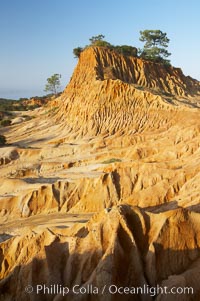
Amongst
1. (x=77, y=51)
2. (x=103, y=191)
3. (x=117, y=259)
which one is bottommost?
(x=117, y=259)

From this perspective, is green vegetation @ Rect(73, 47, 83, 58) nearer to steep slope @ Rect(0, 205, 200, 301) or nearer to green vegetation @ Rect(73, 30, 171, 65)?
green vegetation @ Rect(73, 30, 171, 65)

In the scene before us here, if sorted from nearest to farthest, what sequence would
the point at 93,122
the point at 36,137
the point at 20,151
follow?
the point at 20,151
the point at 93,122
the point at 36,137

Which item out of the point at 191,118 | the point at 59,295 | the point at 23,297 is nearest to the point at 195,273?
the point at 59,295

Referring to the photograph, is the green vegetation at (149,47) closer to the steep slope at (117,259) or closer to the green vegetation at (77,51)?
the green vegetation at (77,51)

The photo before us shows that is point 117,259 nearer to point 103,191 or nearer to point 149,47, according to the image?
point 103,191

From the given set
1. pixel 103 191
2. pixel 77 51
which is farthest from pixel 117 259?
pixel 77 51

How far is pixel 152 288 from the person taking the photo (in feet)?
37.1

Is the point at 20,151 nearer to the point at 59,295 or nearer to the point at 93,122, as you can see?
the point at 93,122

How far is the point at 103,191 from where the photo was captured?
2247 cm

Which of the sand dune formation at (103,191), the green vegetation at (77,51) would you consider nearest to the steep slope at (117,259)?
the sand dune formation at (103,191)

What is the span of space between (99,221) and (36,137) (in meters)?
29.5

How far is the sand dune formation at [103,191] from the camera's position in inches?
468

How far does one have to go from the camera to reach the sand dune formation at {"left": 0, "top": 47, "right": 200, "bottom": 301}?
11898mm

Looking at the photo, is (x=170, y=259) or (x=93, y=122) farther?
(x=93, y=122)
